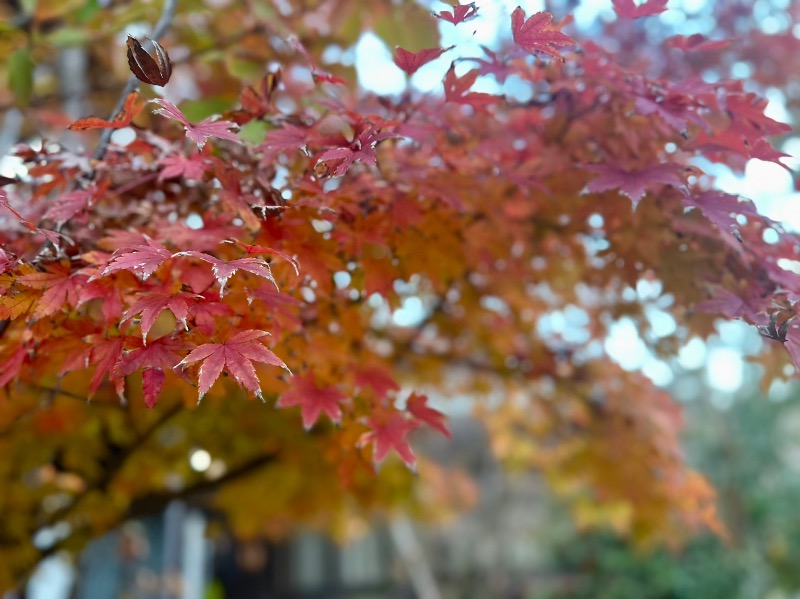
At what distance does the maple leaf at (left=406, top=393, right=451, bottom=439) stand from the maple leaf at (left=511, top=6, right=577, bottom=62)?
2.02ft

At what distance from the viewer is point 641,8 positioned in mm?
1091

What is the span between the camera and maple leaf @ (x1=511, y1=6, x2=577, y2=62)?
0.95 meters

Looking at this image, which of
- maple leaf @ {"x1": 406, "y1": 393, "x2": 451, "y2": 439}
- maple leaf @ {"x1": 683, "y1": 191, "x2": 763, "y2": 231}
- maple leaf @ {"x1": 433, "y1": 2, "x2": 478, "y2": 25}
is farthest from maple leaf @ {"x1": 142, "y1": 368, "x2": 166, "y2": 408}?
maple leaf @ {"x1": 683, "y1": 191, "x2": 763, "y2": 231}

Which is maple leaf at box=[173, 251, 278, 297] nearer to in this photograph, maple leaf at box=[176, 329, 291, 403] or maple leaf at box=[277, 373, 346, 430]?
maple leaf at box=[176, 329, 291, 403]

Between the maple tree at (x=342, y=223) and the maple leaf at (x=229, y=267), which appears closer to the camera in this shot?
the maple leaf at (x=229, y=267)

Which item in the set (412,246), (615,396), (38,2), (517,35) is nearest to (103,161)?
(412,246)

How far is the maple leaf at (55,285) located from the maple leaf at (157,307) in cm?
15

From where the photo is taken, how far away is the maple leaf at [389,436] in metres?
1.13

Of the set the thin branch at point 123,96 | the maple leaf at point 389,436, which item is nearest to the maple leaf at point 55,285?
the thin branch at point 123,96

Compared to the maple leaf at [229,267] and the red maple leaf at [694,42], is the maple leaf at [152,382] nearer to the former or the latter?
the maple leaf at [229,267]

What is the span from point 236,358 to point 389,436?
15.4 inches

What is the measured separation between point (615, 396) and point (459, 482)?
217 cm

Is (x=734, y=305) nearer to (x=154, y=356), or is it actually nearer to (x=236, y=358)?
(x=236, y=358)

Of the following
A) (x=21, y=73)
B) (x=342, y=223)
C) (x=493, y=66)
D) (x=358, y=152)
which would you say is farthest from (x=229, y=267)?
(x=21, y=73)
